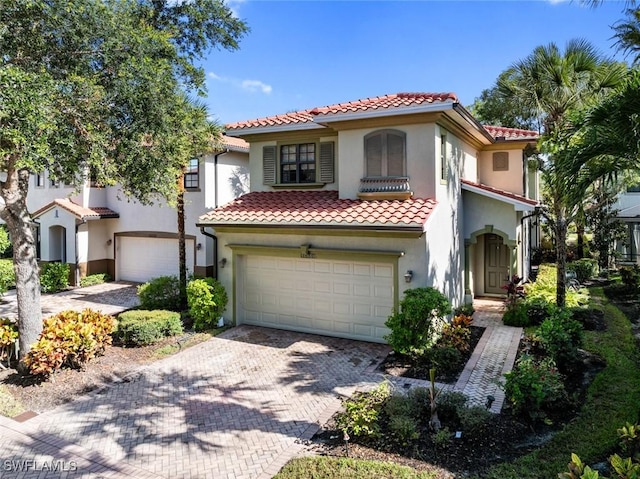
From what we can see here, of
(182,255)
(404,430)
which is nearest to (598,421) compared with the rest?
(404,430)

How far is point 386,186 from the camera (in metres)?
13.3

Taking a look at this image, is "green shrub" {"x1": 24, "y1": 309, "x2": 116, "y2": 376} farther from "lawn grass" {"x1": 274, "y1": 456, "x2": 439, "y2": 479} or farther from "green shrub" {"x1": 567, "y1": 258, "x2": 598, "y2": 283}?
"green shrub" {"x1": 567, "y1": 258, "x2": 598, "y2": 283}

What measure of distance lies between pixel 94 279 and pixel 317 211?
15.8m

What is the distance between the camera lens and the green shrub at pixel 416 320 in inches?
430

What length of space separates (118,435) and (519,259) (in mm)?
16296

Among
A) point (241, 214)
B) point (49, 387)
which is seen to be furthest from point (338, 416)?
point (241, 214)

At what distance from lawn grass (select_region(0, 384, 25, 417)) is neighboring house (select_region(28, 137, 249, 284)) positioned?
10.8 m

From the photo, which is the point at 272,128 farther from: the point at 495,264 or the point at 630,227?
the point at 630,227

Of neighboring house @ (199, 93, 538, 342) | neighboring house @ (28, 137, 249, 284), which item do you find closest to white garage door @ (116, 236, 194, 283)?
neighboring house @ (28, 137, 249, 284)

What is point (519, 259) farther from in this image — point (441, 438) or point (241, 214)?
point (441, 438)

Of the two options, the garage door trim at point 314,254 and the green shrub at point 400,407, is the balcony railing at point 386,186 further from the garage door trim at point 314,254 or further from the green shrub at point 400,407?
the green shrub at point 400,407

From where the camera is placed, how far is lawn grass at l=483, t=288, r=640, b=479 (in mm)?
6316

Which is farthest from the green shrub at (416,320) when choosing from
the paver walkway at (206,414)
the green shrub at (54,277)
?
the green shrub at (54,277)

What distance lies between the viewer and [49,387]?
32.5 ft
